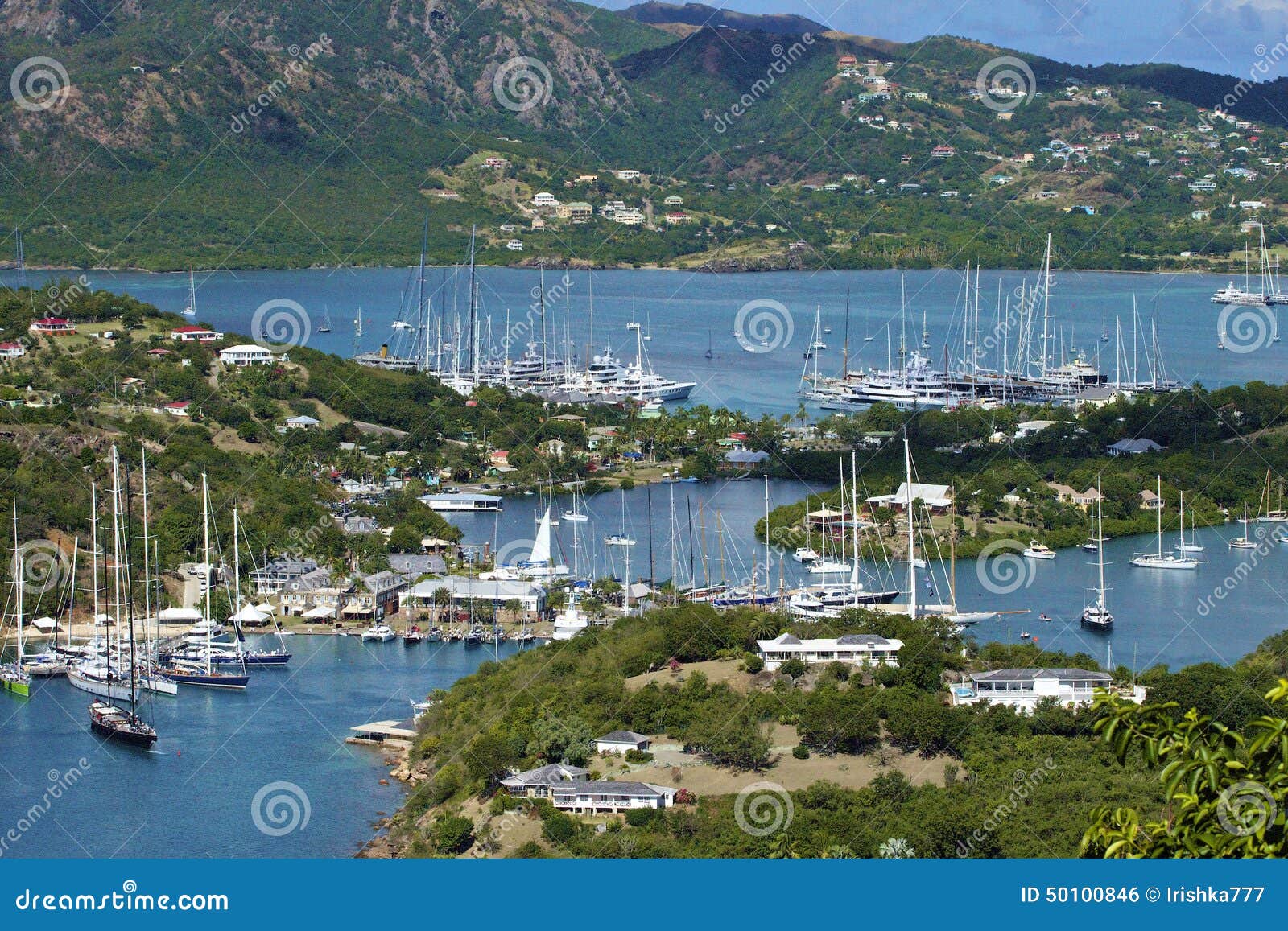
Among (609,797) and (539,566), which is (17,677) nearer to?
(539,566)

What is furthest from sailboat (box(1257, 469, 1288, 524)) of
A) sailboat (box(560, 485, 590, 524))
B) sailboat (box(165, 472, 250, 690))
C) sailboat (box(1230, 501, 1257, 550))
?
sailboat (box(165, 472, 250, 690))

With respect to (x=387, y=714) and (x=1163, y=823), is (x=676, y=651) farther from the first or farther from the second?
(x=1163, y=823)

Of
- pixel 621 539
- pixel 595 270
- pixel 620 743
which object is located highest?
pixel 595 270

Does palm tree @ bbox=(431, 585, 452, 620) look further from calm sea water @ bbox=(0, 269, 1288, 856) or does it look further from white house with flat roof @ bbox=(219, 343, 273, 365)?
white house with flat roof @ bbox=(219, 343, 273, 365)

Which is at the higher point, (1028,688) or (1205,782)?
(1205,782)

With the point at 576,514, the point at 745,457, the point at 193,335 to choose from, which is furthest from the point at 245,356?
the point at 576,514

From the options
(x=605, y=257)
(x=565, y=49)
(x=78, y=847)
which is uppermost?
(x=565, y=49)

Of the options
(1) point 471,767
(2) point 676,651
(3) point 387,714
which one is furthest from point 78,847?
(2) point 676,651

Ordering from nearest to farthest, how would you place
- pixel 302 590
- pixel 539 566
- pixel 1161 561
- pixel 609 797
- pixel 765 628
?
pixel 609 797, pixel 765 628, pixel 302 590, pixel 539 566, pixel 1161 561
